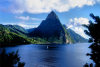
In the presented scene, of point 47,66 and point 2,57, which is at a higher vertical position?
point 2,57

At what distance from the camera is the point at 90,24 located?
10.4 m

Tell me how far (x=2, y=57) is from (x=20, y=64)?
1399 millimetres

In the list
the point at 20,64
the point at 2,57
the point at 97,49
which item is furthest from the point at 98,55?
the point at 2,57

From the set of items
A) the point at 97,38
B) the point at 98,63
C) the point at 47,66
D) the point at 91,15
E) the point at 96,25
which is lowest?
A: the point at 47,66

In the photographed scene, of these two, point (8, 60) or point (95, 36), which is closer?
point (8, 60)

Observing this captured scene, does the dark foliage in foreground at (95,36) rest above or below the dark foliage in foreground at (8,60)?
above

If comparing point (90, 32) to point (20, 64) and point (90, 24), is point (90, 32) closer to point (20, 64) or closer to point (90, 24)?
point (90, 24)

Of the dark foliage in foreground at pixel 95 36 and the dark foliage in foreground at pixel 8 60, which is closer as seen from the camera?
the dark foliage in foreground at pixel 8 60

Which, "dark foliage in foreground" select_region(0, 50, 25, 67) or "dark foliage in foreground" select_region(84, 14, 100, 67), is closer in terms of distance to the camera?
"dark foliage in foreground" select_region(0, 50, 25, 67)

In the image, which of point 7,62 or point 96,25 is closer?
point 7,62

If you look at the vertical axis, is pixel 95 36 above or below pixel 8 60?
above

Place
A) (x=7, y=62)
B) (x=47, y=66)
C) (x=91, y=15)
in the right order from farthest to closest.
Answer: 1. (x=47, y=66)
2. (x=91, y=15)
3. (x=7, y=62)

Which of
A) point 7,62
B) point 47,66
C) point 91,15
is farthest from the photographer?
point 47,66

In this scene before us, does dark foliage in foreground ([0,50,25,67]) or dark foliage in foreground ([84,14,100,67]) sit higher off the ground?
dark foliage in foreground ([84,14,100,67])
